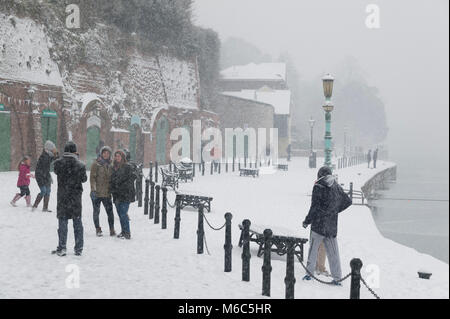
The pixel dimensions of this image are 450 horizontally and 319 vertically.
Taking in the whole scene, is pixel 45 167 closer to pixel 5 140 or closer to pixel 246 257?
pixel 246 257

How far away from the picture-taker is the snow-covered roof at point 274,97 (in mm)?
61469

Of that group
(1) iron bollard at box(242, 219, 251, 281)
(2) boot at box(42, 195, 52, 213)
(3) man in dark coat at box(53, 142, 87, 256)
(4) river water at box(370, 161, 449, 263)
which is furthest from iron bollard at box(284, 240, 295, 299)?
(4) river water at box(370, 161, 449, 263)

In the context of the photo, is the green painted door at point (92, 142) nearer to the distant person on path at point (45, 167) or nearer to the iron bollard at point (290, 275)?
the distant person on path at point (45, 167)

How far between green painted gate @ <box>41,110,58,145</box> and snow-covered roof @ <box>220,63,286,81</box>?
149ft

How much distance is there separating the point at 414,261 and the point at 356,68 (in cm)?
9349

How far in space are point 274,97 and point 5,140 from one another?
43677mm

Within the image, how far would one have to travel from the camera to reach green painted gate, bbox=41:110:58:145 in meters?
24.5

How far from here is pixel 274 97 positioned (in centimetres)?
6375

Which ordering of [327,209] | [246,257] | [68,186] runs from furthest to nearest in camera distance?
[68,186]
[327,209]
[246,257]

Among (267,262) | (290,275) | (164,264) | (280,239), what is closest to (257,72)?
(280,239)

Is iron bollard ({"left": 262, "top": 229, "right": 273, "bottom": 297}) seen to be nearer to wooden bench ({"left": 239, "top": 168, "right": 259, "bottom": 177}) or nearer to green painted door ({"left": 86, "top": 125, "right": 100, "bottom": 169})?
green painted door ({"left": 86, "top": 125, "right": 100, "bottom": 169})
